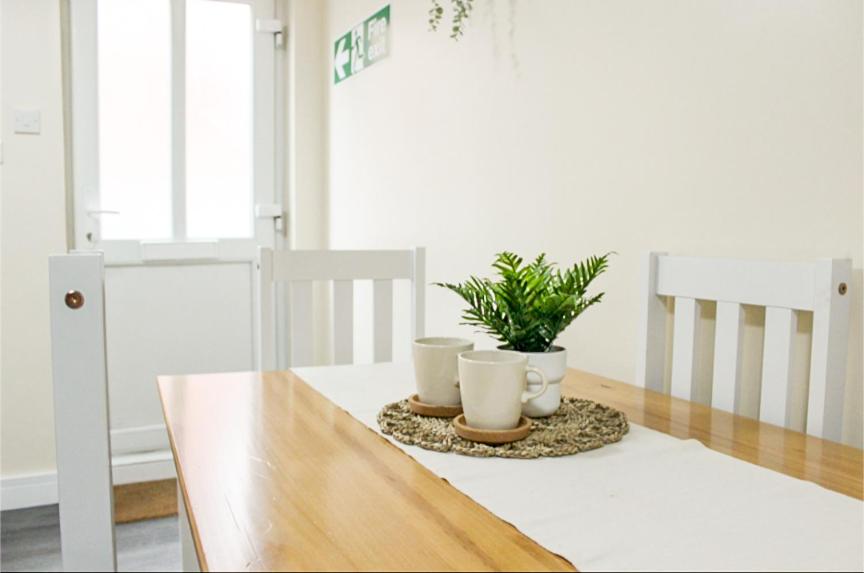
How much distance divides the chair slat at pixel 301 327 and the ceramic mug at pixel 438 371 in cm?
64

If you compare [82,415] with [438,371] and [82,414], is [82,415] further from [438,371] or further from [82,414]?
[438,371]

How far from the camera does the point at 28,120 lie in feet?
8.84

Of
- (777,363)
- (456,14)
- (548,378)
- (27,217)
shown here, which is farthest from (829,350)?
(27,217)

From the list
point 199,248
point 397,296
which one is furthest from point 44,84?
point 397,296

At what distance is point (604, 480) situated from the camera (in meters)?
0.74

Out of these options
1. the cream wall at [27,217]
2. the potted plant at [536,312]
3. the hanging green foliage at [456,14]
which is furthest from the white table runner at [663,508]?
the cream wall at [27,217]

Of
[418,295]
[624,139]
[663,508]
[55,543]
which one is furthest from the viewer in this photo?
[55,543]

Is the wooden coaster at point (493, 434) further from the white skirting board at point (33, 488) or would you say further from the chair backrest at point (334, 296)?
the white skirting board at point (33, 488)

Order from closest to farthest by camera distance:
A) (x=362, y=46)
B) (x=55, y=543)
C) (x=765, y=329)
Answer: (x=765, y=329)
(x=55, y=543)
(x=362, y=46)

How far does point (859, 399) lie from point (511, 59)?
3.58 ft

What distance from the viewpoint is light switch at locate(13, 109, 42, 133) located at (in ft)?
→ 8.79

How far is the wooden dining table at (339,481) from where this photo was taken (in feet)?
1.88

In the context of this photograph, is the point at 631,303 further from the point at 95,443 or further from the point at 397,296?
the point at 397,296

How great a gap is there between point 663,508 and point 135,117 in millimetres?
2836
